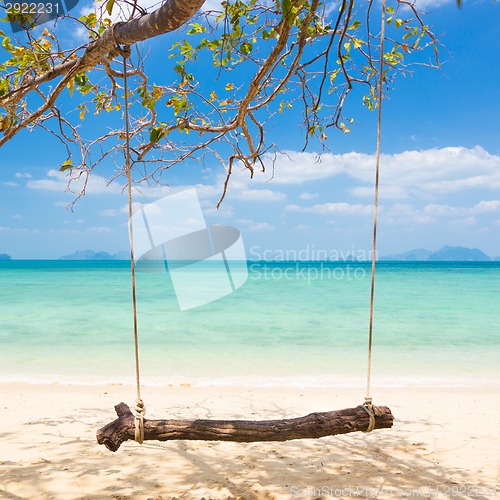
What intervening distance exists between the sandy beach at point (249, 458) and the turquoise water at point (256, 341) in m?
1.40

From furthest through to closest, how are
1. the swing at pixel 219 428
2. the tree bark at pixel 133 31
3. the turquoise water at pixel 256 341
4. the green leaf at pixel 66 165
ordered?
the turquoise water at pixel 256 341, the green leaf at pixel 66 165, the swing at pixel 219 428, the tree bark at pixel 133 31

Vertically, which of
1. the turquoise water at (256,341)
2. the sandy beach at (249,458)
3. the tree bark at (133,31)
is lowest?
the turquoise water at (256,341)

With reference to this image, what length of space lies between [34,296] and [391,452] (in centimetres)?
1569

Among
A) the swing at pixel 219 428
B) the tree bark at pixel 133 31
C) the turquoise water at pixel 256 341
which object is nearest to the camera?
the tree bark at pixel 133 31

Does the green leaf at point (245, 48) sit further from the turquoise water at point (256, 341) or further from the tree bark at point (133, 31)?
the turquoise water at point (256, 341)

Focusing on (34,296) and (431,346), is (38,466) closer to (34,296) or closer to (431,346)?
(431,346)

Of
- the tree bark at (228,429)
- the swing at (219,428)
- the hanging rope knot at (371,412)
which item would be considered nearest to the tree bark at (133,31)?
the swing at (219,428)

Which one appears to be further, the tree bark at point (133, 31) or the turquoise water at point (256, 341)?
the turquoise water at point (256, 341)

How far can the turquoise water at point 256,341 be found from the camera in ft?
18.8

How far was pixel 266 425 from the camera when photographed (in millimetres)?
1648

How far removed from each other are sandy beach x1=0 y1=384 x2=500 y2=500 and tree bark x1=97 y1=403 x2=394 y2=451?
0.68 m

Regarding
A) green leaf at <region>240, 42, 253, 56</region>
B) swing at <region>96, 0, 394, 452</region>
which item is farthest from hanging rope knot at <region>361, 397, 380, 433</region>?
green leaf at <region>240, 42, 253, 56</region>

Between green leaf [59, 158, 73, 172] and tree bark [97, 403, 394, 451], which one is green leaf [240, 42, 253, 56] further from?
tree bark [97, 403, 394, 451]

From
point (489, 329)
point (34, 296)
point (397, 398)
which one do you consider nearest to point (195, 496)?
point (397, 398)
